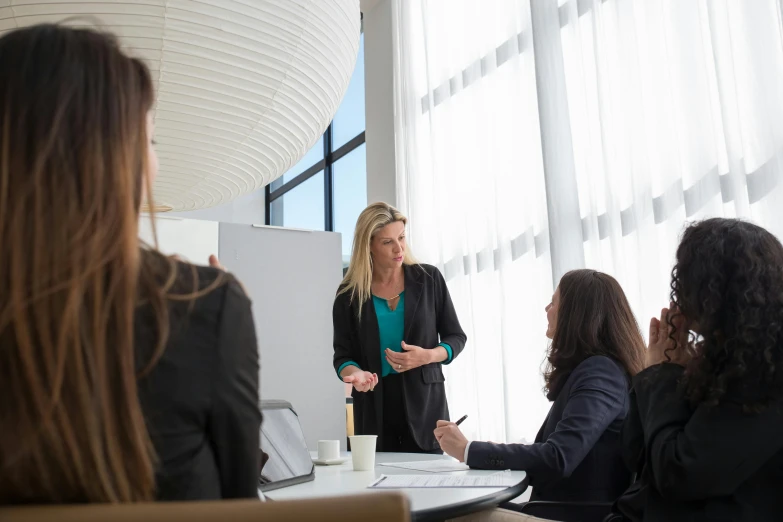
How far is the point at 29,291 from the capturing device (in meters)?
0.64

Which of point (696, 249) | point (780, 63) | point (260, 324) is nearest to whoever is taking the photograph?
point (696, 249)

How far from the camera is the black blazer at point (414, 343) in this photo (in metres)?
2.70

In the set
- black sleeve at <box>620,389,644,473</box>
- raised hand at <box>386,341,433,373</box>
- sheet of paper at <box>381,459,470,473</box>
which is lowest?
sheet of paper at <box>381,459,470,473</box>

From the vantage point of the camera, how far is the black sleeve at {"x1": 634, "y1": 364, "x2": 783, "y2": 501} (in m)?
1.20

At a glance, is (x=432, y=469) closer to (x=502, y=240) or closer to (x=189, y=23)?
(x=189, y=23)

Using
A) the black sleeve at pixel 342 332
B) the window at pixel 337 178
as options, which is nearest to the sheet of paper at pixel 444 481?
the black sleeve at pixel 342 332

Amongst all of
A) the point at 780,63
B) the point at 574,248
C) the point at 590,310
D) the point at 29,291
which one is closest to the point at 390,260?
the point at 574,248

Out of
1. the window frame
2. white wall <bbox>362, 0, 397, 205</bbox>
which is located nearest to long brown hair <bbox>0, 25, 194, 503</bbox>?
white wall <bbox>362, 0, 397, 205</bbox>

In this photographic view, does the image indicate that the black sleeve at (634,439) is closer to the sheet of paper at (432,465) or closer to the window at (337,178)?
the sheet of paper at (432,465)

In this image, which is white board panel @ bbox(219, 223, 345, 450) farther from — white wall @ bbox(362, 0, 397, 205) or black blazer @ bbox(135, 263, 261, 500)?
black blazer @ bbox(135, 263, 261, 500)

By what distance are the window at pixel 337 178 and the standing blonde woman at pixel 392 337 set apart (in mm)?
2745

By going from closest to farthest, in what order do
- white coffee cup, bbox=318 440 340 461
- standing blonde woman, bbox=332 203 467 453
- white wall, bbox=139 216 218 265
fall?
1. white coffee cup, bbox=318 440 340 461
2. standing blonde woman, bbox=332 203 467 453
3. white wall, bbox=139 216 218 265

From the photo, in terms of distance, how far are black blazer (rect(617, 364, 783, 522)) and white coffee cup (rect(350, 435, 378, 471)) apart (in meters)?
0.73

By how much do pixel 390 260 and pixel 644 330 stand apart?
3.59 feet
